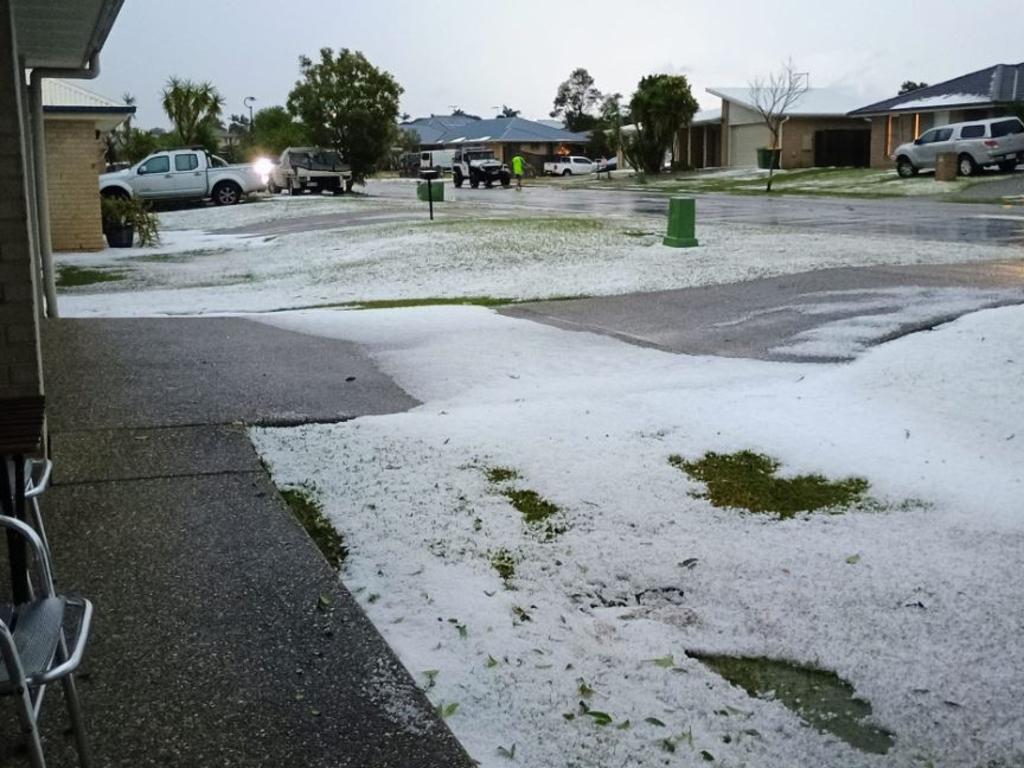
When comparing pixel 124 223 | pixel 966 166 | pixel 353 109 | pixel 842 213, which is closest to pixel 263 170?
pixel 353 109

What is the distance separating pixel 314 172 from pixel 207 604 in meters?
40.7

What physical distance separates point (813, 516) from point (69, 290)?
1221 cm

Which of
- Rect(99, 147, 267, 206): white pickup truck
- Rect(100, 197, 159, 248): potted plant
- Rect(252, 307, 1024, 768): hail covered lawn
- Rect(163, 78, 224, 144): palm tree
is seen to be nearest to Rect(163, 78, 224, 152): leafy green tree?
Rect(163, 78, 224, 144): palm tree

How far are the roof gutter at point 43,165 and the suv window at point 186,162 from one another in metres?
25.0

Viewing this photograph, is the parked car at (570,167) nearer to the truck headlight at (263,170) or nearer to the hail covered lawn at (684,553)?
the truck headlight at (263,170)

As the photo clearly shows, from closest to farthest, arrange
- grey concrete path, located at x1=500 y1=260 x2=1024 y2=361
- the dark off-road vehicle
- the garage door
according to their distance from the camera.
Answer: grey concrete path, located at x1=500 y1=260 x2=1024 y2=361
the dark off-road vehicle
the garage door

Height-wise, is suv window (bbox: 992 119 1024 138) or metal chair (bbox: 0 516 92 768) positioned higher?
suv window (bbox: 992 119 1024 138)

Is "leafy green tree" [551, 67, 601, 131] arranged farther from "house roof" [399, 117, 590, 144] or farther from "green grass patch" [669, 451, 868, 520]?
"green grass patch" [669, 451, 868, 520]

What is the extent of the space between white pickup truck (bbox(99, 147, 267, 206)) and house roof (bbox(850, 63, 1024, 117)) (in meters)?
27.0

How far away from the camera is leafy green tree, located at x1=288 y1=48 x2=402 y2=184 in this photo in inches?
1848

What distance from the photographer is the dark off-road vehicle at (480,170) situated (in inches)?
1981

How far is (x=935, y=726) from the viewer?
346 centimetres

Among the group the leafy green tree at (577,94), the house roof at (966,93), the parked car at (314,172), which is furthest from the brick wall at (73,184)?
the leafy green tree at (577,94)

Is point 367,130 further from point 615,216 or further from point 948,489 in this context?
point 948,489
